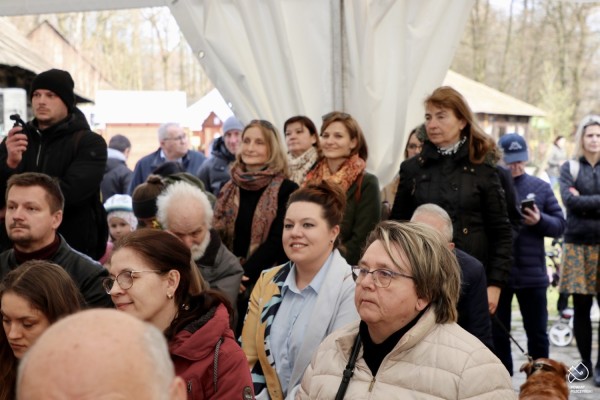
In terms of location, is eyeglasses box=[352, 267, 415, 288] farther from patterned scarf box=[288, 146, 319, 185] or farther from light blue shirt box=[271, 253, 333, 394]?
patterned scarf box=[288, 146, 319, 185]

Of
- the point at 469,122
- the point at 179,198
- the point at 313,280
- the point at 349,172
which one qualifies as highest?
the point at 469,122

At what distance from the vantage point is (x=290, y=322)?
4.42 meters

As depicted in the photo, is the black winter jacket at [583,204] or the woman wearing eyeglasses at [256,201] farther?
the black winter jacket at [583,204]

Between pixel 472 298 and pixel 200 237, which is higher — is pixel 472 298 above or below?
below

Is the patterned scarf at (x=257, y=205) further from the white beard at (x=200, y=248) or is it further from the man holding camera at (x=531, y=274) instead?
the man holding camera at (x=531, y=274)

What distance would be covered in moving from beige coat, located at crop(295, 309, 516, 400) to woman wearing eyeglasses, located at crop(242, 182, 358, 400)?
0.97 metres

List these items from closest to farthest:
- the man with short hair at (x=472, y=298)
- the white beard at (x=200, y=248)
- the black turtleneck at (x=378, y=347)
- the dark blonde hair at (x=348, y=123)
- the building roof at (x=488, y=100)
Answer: the black turtleneck at (x=378, y=347) → the man with short hair at (x=472, y=298) → the white beard at (x=200, y=248) → the dark blonde hair at (x=348, y=123) → the building roof at (x=488, y=100)

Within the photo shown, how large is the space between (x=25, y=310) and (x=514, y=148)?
497cm

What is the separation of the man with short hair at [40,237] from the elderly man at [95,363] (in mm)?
2786

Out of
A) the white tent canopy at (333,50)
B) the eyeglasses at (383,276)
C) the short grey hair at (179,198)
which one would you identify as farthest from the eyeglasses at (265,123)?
the eyeglasses at (383,276)

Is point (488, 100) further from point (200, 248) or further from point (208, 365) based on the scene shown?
point (208, 365)

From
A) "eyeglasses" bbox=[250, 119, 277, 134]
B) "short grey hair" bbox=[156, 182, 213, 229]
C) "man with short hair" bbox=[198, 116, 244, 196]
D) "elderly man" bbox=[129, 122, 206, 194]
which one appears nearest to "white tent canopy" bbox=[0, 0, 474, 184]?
"eyeglasses" bbox=[250, 119, 277, 134]

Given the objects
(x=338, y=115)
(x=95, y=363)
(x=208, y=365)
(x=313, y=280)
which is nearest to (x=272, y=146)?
(x=338, y=115)

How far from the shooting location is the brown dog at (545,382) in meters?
4.27
